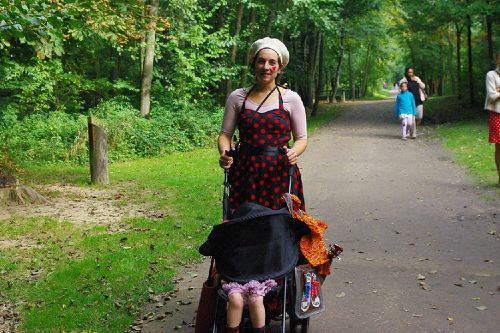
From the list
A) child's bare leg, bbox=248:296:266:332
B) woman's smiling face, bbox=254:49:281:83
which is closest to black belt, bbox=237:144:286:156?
woman's smiling face, bbox=254:49:281:83

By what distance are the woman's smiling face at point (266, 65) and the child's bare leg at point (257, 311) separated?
5.25 feet

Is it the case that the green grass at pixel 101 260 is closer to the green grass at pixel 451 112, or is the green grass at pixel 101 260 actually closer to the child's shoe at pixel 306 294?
the child's shoe at pixel 306 294

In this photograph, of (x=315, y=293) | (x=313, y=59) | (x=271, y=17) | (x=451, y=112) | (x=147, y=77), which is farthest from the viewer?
(x=313, y=59)

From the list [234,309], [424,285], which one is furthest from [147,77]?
[234,309]

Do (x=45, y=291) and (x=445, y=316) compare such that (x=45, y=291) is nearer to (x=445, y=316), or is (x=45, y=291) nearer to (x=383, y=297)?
(x=383, y=297)

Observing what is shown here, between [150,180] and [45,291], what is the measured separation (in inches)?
275

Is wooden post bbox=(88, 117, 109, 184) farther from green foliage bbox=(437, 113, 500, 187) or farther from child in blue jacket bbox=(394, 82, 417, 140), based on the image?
child in blue jacket bbox=(394, 82, 417, 140)

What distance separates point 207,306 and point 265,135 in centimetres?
129

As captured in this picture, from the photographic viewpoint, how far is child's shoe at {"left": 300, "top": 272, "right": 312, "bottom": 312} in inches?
170

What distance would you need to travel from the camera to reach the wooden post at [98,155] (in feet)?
41.0

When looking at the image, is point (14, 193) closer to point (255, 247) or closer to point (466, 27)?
point (255, 247)

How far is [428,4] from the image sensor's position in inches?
917

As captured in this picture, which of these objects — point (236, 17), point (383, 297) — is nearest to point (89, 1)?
point (383, 297)

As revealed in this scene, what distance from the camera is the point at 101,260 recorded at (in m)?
7.11
